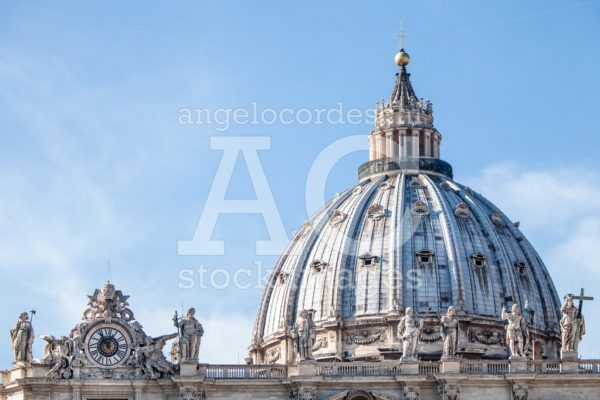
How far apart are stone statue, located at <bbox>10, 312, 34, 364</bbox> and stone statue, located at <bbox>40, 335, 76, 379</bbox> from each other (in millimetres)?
927

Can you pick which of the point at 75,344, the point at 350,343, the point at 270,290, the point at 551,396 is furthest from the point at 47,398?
the point at 270,290

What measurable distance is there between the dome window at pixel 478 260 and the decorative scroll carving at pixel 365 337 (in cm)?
1185

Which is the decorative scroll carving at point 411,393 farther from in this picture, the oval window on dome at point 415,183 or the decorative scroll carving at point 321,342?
the oval window on dome at point 415,183

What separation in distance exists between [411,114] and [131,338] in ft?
207

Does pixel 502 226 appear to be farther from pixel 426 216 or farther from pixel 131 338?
pixel 131 338

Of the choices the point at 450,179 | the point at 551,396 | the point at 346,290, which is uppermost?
the point at 450,179

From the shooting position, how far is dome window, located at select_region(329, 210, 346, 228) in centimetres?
17838

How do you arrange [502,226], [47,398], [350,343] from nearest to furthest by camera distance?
[47,398], [350,343], [502,226]

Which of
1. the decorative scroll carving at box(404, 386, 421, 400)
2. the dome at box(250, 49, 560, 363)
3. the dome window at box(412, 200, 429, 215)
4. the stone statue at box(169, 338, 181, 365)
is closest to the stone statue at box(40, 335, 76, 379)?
the stone statue at box(169, 338, 181, 365)

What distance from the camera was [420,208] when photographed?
177 metres

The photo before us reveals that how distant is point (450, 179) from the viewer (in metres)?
184

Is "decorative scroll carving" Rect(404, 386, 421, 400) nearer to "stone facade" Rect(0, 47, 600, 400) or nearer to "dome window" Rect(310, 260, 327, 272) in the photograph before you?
"stone facade" Rect(0, 47, 600, 400)

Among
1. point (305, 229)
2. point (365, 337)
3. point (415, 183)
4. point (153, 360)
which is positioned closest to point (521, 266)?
point (415, 183)

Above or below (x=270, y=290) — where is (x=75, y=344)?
below
